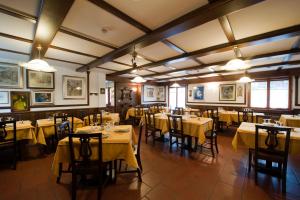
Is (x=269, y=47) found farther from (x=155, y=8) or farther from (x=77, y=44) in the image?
(x=77, y=44)

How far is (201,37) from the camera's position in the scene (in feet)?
9.94

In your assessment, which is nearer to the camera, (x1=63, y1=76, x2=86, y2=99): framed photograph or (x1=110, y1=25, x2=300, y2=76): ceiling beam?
(x1=110, y1=25, x2=300, y2=76): ceiling beam

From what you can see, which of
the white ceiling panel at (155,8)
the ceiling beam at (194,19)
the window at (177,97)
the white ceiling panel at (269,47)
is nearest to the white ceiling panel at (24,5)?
the white ceiling panel at (155,8)

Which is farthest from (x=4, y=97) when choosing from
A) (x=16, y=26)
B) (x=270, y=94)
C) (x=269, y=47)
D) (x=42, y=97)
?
(x=270, y=94)

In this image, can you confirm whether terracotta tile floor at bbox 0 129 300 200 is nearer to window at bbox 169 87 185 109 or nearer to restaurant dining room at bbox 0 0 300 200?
restaurant dining room at bbox 0 0 300 200

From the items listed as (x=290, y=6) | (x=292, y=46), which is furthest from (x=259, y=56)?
(x=290, y=6)

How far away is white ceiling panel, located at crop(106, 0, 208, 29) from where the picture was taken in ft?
6.32

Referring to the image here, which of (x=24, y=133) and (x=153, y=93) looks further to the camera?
(x=153, y=93)

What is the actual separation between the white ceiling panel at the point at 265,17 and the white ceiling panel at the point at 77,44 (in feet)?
9.20

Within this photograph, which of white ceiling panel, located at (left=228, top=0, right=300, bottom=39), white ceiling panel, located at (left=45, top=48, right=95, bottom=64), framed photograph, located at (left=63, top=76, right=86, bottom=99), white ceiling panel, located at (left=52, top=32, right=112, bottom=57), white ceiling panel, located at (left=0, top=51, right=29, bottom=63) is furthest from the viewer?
framed photograph, located at (left=63, top=76, right=86, bottom=99)

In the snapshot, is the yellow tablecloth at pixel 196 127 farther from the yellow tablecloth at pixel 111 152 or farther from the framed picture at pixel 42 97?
the framed picture at pixel 42 97

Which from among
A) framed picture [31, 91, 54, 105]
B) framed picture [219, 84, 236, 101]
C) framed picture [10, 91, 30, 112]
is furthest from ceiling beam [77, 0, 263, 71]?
framed picture [219, 84, 236, 101]

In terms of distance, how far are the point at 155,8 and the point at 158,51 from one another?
1877 millimetres

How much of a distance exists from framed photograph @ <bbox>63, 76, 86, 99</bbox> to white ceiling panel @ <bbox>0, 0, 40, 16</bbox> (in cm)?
389
